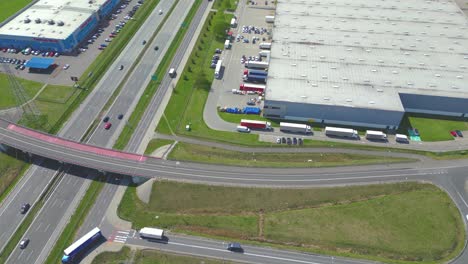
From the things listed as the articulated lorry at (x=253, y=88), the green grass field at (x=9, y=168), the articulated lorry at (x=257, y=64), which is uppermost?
the articulated lorry at (x=257, y=64)

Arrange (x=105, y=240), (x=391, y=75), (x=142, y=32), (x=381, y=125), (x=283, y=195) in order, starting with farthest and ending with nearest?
(x=142, y=32), (x=391, y=75), (x=381, y=125), (x=283, y=195), (x=105, y=240)

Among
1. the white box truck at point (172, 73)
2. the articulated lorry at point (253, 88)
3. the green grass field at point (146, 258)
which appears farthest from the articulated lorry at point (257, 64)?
the green grass field at point (146, 258)

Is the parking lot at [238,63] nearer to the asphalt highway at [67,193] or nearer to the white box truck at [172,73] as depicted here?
the white box truck at [172,73]

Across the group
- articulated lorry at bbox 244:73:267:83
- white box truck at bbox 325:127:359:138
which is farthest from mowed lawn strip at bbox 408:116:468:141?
articulated lorry at bbox 244:73:267:83

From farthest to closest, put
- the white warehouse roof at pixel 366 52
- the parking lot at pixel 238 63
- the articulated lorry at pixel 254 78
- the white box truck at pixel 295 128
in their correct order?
1. the articulated lorry at pixel 254 78
2. the parking lot at pixel 238 63
3. the white warehouse roof at pixel 366 52
4. the white box truck at pixel 295 128

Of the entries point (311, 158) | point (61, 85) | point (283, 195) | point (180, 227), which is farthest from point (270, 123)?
point (61, 85)

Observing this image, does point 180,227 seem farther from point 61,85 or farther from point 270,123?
point 61,85
